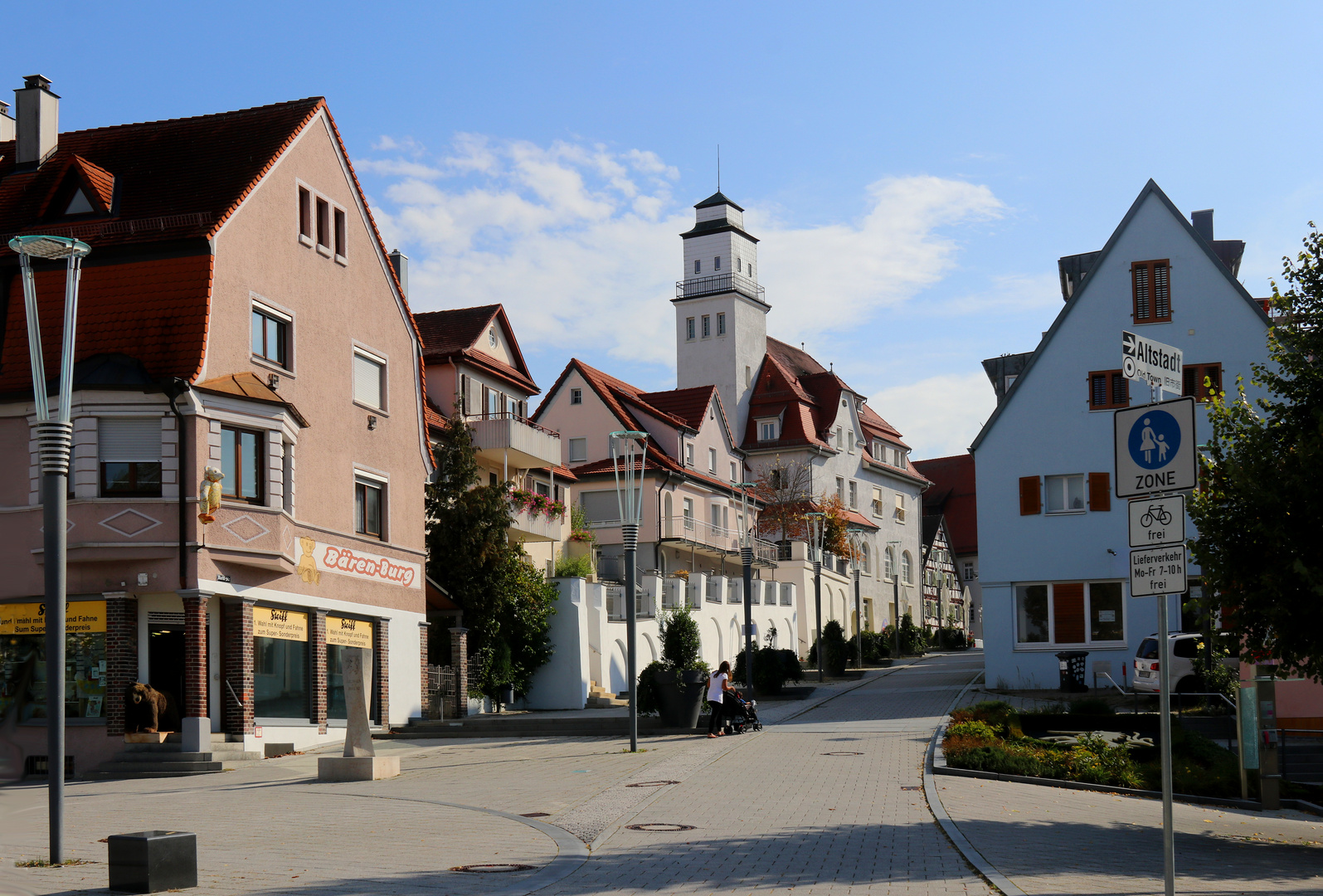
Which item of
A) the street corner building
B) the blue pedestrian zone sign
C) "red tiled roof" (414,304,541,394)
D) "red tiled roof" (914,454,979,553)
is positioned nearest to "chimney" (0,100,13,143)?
the street corner building

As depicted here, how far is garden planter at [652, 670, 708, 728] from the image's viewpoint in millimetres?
27422

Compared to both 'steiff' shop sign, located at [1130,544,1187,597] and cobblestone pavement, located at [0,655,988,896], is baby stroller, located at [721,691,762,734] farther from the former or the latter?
'steiff' shop sign, located at [1130,544,1187,597]

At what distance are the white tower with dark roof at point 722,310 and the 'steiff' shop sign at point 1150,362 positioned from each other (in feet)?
224

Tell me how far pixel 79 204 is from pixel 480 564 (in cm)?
1301

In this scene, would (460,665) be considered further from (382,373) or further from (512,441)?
(512,441)

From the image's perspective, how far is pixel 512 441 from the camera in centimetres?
3953

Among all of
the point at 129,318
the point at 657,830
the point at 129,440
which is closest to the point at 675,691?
the point at 129,440

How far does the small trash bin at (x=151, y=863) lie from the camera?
10.4m

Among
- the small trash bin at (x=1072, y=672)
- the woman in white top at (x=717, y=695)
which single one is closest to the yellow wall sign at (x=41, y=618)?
the woman in white top at (x=717, y=695)

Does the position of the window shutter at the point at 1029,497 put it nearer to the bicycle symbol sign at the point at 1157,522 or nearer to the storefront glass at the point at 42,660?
the storefront glass at the point at 42,660

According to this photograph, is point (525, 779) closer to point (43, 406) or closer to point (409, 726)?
point (43, 406)

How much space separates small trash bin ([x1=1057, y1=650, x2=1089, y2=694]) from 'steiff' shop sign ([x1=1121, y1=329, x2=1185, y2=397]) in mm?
22995

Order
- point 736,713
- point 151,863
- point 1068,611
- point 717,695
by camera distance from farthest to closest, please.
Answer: point 1068,611, point 736,713, point 717,695, point 151,863

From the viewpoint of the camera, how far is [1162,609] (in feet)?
28.8
